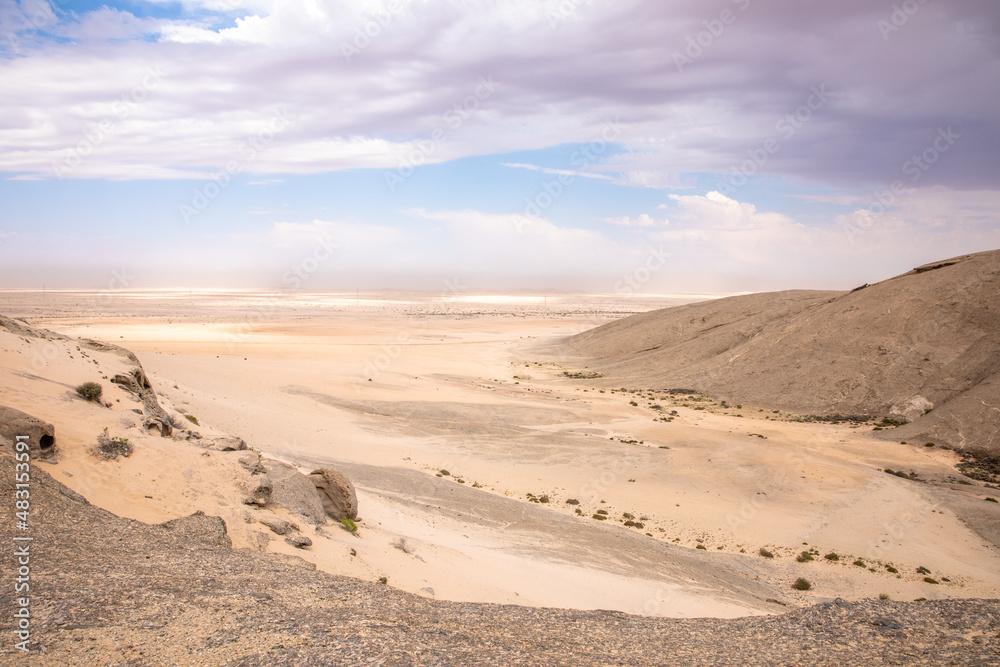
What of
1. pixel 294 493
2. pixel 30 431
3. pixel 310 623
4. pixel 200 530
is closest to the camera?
pixel 310 623

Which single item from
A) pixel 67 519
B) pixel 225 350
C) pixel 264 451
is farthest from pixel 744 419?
pixel 225 350

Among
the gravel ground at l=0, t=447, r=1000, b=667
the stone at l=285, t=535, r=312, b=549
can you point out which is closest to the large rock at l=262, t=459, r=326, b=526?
the stone at l=285, t=535, r=312, b=549

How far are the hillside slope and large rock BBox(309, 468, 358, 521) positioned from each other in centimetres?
1980

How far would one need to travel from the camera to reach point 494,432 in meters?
23.3

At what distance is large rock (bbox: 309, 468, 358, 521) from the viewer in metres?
11.2

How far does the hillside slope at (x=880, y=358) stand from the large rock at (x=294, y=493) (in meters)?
20.5

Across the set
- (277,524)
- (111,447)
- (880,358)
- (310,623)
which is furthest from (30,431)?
(880,358)

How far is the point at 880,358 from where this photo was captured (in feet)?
88.1

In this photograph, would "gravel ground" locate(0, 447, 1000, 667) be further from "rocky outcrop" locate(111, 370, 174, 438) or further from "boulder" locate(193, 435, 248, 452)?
"boulder" locate(193, 435, 248, 452)

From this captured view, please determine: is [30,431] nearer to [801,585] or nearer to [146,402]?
[146,402]

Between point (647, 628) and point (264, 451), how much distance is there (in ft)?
42.8

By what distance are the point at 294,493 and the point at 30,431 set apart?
3877 mm

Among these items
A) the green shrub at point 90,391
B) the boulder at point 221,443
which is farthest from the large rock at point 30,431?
the boulder at point 221,443

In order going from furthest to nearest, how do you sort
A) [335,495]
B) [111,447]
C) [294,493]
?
[335,495], [294,493], [111,447]
